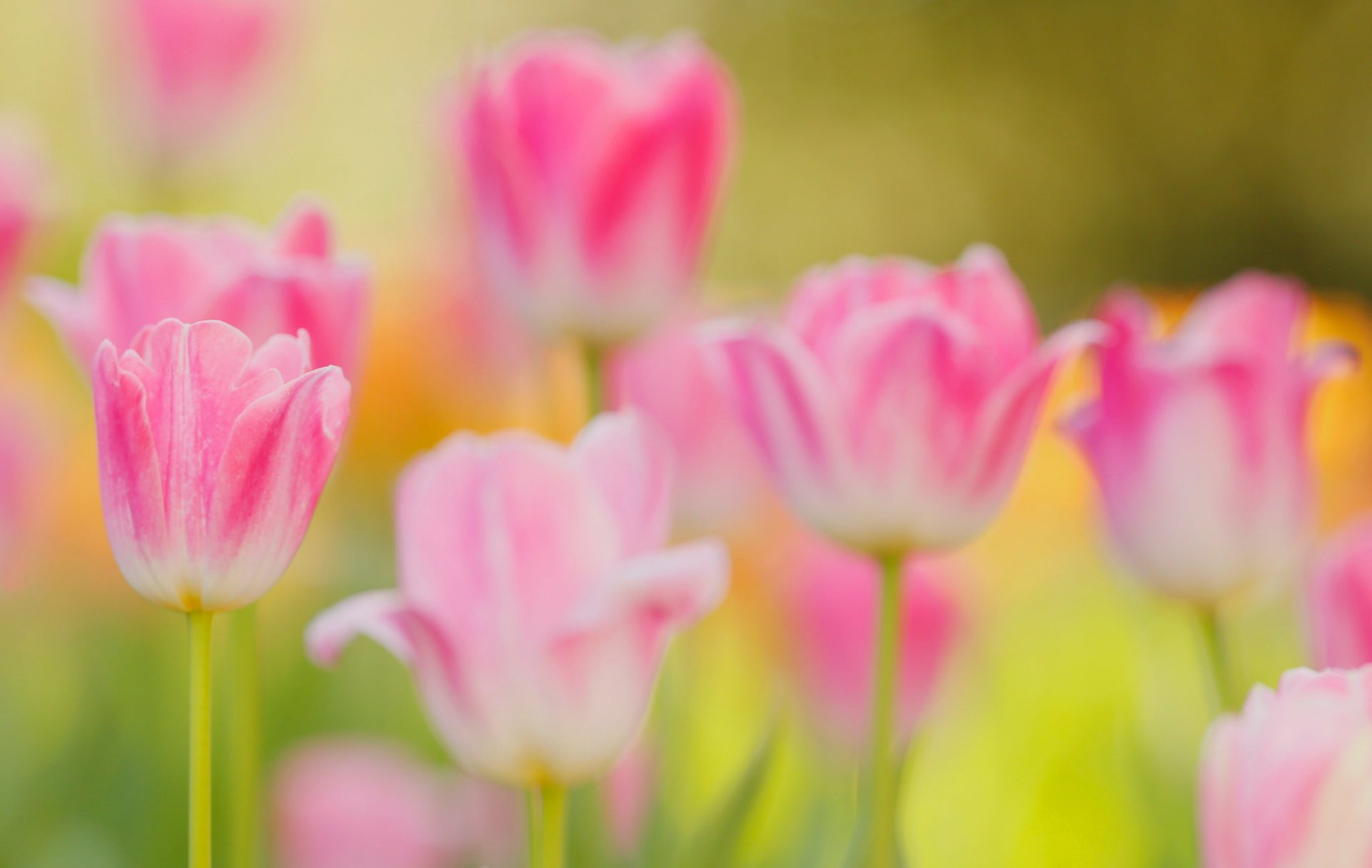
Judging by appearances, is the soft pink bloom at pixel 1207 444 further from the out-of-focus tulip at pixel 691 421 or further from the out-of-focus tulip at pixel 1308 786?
the out-of-focus tulip at pixel 691 421

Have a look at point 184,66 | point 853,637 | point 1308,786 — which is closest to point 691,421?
point 853,637

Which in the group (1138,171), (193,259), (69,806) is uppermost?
(1138,171)

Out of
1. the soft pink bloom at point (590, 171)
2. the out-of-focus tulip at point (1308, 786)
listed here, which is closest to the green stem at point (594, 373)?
the soft pink bloom at point (590, 171)

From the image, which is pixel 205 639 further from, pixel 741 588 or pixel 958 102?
pixel 958 102

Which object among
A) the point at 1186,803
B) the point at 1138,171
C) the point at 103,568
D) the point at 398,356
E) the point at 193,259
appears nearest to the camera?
the point at 193,259

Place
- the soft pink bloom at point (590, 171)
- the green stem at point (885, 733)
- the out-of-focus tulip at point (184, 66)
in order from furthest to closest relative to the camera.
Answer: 1. the out-of-focus tulip at point (184, 66)
2. the soft pink bloom at point (590, 171)
3. the green stem at point (885, 733)

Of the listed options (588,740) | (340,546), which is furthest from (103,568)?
(588,740)

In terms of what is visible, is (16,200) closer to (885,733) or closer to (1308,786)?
(885,733)

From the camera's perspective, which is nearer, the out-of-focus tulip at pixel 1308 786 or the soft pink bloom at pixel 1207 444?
the out-of-focus tulip at pixel 1308 786
